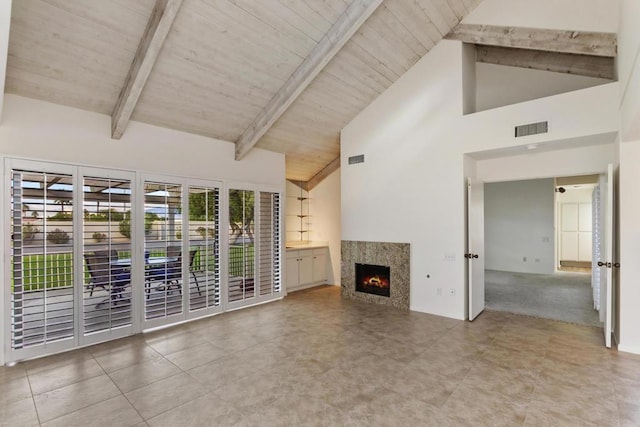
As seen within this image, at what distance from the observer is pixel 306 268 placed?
725 cm

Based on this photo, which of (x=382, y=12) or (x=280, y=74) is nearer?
(x=382, y=12)

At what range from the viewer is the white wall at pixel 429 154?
4.61 meters

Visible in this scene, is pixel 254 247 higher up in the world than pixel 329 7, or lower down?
lower down

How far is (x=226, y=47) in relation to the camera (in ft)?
13.0

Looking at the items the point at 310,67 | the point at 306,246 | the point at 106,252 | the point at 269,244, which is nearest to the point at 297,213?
the point at 306,246

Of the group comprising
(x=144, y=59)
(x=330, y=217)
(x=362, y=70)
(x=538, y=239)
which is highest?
(x=362, y=70)

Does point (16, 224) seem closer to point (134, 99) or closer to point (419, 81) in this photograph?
point (134, 99)

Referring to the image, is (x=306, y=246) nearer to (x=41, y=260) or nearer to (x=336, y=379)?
(x=336, y=379)

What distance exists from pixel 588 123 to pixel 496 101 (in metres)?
1.82

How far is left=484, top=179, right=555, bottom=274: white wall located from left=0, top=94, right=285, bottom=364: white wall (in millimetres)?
7625

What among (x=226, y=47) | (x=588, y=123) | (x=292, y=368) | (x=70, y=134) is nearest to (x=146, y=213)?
(x=70, y=134)

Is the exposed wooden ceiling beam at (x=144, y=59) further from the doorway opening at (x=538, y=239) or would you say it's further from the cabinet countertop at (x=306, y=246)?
the doorway opening at (x=538, y=239)

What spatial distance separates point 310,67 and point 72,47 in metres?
2.71

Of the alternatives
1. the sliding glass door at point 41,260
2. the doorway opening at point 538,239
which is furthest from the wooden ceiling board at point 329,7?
the doorway opening at point 538,239
